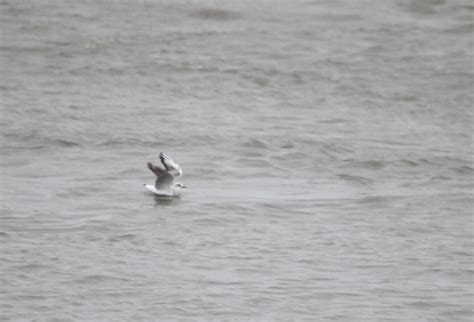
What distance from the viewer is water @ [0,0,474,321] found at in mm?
10695

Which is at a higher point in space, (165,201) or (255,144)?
(255,144)

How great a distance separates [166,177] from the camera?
13398mm

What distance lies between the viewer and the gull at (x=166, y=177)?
43.7 ft

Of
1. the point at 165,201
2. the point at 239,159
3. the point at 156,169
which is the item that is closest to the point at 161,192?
the point at 165,201

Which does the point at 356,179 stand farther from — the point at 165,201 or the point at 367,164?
the point at 165,201

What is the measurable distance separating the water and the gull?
0.42 feet

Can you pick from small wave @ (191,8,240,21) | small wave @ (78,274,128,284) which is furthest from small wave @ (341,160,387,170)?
small wave @ (191,8,240,21)

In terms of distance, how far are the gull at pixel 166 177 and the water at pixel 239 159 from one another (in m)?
0.13

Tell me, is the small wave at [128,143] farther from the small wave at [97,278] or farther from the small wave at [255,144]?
the small wave at [97,278]

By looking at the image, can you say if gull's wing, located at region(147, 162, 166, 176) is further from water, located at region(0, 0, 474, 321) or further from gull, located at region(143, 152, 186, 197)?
water, located at region(0, 0, 474, 321)

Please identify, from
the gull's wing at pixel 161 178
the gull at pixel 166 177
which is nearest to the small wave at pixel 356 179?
the gull at pixel 166 177

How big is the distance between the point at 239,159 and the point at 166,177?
1.82 m

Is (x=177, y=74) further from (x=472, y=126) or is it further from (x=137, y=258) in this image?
(x=137, y=258)

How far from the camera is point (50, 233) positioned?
39.0 feet
